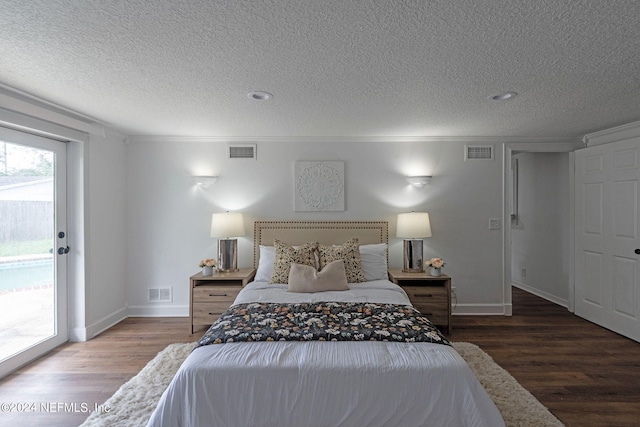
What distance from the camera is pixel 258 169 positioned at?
4.10m

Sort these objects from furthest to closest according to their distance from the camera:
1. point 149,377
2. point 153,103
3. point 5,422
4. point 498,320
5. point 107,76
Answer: point 498,320, point 153,103, point 149,377, point 107,76, point 5,422

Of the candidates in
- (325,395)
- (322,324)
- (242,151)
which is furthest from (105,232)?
(325,395)

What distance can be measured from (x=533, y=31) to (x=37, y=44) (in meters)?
2.77

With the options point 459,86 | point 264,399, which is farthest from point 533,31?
point 264,399

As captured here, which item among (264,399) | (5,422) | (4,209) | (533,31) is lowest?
(5,422)

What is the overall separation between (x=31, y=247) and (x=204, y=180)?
1.79 meters

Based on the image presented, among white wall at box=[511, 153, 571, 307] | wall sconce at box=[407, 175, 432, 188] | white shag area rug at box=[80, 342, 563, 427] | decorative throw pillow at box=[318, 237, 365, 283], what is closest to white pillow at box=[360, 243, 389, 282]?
decorative throw pillow at box=[318, 237, 365, 283]

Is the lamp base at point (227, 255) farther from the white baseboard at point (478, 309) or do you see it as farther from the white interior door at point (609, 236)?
the white interior door at point (609, 236)

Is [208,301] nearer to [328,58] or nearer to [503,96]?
[328,58]

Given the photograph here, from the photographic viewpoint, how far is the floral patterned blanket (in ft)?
6.59

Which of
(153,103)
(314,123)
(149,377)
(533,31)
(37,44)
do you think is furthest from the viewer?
(314,123)

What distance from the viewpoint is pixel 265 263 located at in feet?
12.0

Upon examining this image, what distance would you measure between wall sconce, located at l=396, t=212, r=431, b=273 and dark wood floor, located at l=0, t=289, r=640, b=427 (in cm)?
88

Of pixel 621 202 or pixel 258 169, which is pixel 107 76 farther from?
pixel 621 202
